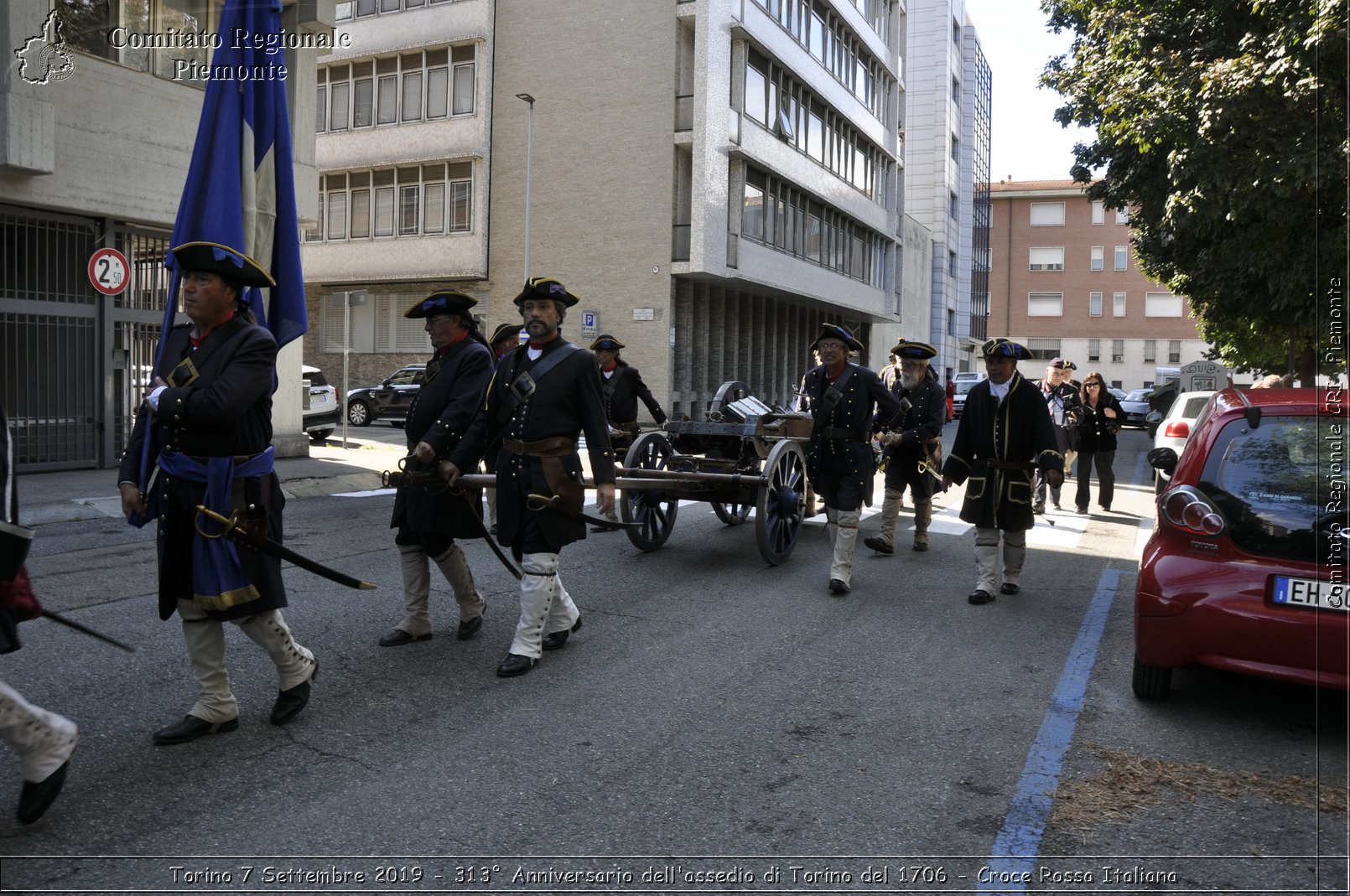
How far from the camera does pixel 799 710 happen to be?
5.10 meters

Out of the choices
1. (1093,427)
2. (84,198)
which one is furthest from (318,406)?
(1093,427)

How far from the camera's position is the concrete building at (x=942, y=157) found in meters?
53.9

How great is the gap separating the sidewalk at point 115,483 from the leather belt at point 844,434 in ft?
23.8

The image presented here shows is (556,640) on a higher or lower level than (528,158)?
lower

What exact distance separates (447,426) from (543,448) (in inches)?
20.6

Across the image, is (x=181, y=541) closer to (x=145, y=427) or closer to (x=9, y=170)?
(x=145, y=427)

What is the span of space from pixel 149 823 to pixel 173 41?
14.7 m

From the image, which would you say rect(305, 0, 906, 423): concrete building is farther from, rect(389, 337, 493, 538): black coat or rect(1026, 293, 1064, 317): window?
rect(1026, 293, 1064, 317): window

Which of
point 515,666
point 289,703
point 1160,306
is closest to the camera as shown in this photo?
point 289,703

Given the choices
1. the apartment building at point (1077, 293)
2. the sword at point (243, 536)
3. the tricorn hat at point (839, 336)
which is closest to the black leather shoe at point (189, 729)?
the sword at point (243, 536)

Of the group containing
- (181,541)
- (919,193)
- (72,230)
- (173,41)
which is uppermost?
(919,193)

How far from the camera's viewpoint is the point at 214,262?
→ 424 centimetres

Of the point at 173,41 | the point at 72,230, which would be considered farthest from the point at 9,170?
the point at 173,41

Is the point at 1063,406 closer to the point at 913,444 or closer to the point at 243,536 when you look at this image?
the point at 913,444
